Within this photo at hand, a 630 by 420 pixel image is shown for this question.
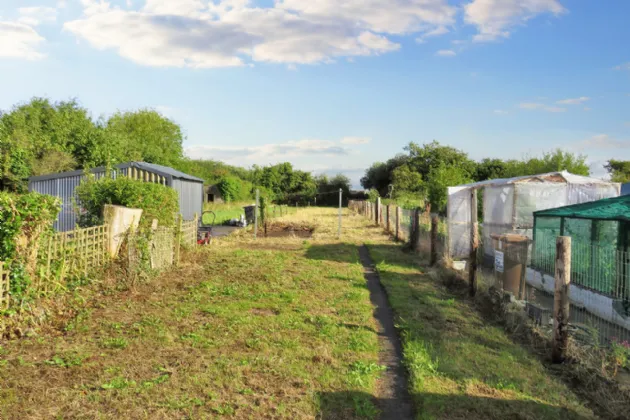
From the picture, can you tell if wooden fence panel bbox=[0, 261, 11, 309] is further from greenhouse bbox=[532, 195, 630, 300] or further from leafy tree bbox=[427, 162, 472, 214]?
leafy tree bbox=[427, 162, 472, 214]

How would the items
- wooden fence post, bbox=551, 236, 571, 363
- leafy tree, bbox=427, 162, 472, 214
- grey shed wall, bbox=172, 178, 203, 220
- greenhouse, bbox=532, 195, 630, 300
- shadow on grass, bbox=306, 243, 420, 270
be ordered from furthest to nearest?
leafy tree, bbox=427, 162, 472, 214
grey shed wall, bbox=172, 178, 203, 220
shadow on grass, bbox=306, 243, 420, 270
greenhouse, bbox=532, 195, 630, 300
wooden fence post, bbox=551, 236, 571, 363

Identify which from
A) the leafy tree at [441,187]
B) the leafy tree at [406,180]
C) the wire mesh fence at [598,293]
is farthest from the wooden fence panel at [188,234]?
the leafy tree at [406,180]

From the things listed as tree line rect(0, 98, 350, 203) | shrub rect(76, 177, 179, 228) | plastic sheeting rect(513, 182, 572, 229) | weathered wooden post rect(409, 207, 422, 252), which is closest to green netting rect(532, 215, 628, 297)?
plastic sheeting rect(513, 182, 572, 229)

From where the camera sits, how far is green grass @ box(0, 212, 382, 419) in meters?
4.40

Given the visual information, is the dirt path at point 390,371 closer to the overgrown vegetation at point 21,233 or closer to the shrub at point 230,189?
the overgrown vegetation at point 21,233

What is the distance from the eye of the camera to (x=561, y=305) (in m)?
6.00

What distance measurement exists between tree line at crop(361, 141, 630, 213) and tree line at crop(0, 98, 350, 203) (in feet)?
41.5

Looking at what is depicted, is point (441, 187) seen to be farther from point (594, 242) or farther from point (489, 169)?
point (489, 169)

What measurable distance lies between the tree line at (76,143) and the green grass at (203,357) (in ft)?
31.9

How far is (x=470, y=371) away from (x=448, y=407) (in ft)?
3.36

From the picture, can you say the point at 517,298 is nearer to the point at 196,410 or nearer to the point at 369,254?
the point at 196,410

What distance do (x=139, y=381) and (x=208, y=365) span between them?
78cm

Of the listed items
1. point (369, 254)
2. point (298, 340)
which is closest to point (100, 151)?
point (369, 254)

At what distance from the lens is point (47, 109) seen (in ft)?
129
